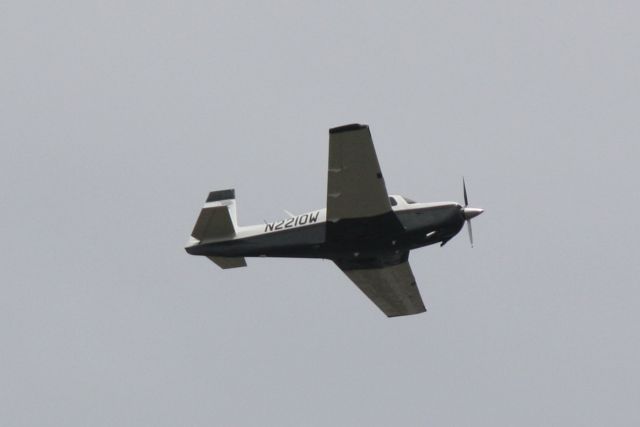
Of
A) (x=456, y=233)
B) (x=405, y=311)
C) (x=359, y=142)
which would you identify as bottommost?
(x=405, y=311)

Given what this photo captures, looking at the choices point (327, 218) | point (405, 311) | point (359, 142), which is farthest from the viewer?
point (405, 311)

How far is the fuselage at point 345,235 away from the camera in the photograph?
38.5 m

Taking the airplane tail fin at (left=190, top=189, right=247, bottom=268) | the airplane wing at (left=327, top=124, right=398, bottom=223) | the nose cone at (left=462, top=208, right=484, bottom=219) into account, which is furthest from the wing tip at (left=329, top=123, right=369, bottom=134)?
the airplane tail fin at (left=190, top=189, right=247, bottom=268)

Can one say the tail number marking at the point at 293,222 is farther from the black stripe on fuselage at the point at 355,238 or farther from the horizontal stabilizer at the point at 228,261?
the horizontal stabilizer at the point at 228,261

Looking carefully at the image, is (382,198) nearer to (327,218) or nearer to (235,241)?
(327,218)

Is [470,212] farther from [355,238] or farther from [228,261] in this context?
[228,261]

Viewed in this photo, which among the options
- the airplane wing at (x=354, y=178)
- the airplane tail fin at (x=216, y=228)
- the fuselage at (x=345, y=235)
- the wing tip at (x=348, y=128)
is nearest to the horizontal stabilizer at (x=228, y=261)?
the airplane tail fin at (x=216, y=228)

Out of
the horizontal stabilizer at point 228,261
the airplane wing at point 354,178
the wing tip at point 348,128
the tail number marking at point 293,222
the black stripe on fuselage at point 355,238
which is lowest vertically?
the horizontal stabilizer at point 228,261

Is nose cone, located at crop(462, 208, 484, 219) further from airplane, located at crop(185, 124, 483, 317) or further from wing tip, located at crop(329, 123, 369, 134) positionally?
wing tip, located at crop(329, 123, 369, 134)

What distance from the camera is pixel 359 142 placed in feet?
Answer: 118

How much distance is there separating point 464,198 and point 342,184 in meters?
4.36

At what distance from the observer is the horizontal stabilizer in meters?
41.2

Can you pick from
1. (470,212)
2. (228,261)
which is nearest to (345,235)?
(470,212)

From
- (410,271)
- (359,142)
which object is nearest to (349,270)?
(410,271)
